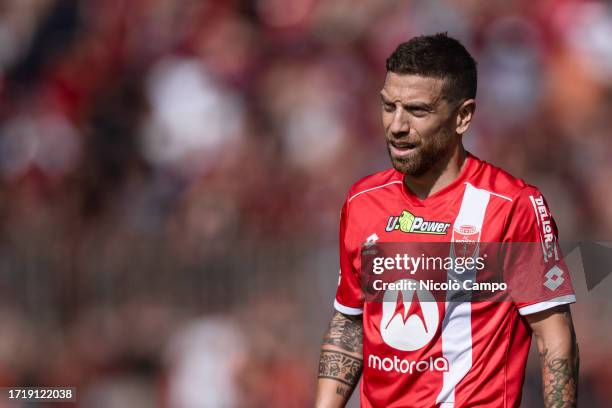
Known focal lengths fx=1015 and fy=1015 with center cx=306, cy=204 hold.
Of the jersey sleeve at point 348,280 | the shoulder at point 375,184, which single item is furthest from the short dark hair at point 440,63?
the jersey sleeve at point 348,280

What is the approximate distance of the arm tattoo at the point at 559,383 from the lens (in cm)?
346

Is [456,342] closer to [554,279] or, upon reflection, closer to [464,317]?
[464,317]

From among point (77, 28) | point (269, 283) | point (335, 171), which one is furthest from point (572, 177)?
point (77, 28)

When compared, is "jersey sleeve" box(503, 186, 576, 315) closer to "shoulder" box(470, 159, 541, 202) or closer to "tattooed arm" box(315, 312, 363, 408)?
"shoulder" box(470, 159, 541, 202)

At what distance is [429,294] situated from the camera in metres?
3.67

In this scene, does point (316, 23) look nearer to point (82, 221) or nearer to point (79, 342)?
point (82, 221)

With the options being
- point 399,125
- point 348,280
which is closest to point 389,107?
point 399,125

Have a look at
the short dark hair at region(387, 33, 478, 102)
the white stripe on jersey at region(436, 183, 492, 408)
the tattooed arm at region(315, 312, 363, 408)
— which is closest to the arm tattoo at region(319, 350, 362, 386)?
the tattooed arm at region(315, 312, 363, 408)

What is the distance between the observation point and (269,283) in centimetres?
553

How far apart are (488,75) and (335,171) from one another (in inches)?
53.9

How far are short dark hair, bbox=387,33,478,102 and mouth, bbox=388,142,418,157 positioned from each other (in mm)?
219

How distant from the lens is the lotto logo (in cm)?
352

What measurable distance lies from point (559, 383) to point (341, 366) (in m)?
0.85

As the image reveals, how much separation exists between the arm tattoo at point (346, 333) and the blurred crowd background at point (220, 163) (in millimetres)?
1408
